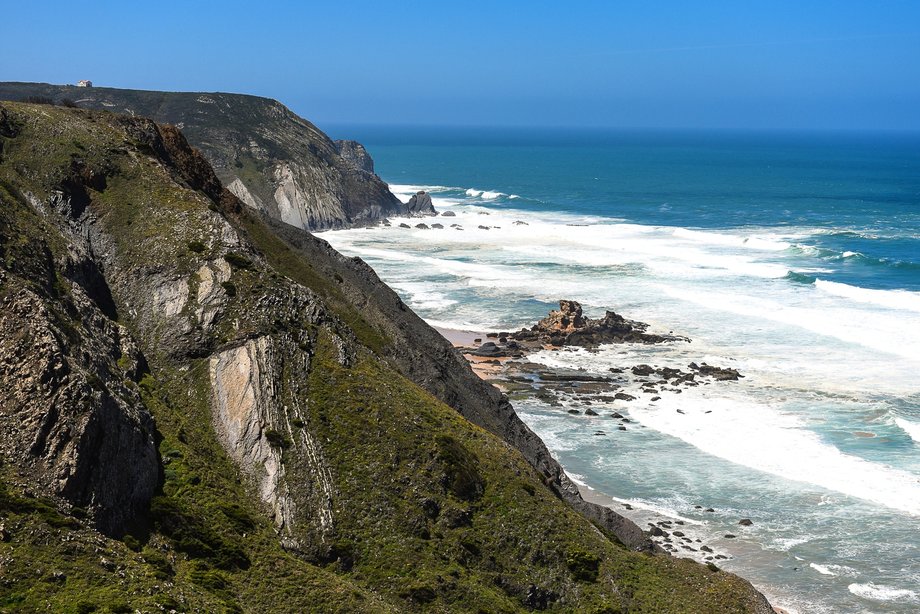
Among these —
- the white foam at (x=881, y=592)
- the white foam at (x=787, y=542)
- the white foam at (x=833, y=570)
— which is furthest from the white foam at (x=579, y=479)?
the white foam at (x=881, y=592)

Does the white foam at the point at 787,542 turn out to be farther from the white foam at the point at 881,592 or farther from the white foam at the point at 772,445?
the white foam at the point at 772,445

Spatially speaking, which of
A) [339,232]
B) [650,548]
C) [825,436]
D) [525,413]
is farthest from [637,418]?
[339,232]

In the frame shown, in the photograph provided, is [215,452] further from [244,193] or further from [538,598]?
[244,193]

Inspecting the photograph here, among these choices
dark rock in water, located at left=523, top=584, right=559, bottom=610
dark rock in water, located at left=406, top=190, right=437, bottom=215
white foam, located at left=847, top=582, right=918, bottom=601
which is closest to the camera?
dark rock in water, located at left=523, top=584, right=559, bottom=610

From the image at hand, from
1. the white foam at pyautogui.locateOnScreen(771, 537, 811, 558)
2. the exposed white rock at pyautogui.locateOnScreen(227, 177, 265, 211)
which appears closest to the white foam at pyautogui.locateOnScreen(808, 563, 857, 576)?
the white foam at pyautogui.locateOnScreen(771, 537, 811, 558)

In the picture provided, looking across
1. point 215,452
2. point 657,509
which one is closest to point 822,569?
point 657,509

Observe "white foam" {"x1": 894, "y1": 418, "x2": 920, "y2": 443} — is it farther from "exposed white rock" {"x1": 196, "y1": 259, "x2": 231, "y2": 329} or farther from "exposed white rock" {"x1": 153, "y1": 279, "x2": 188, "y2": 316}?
"exposed white rock" {"x1": 153, "y1": 279, "x2": 188, "y2": 316}
